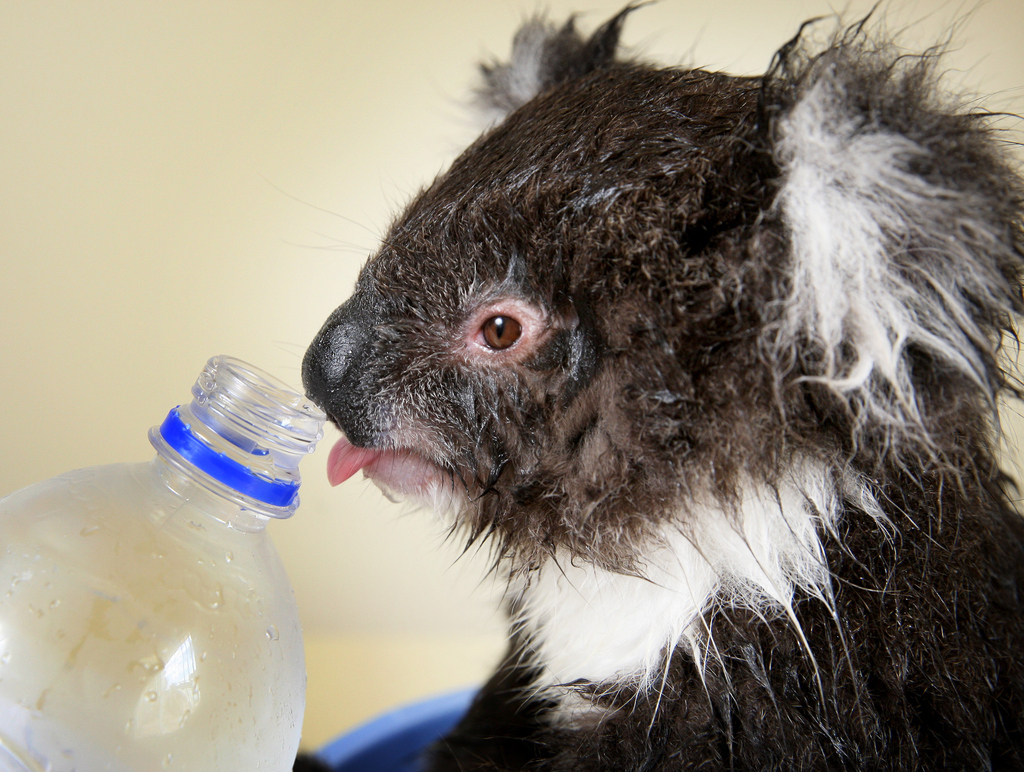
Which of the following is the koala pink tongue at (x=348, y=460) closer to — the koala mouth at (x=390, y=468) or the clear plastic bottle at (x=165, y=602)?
the koala mouth at (x=390, y=468)

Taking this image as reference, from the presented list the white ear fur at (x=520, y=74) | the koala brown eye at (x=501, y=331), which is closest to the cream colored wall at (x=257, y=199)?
the white ear fur at (x=520, y=74)

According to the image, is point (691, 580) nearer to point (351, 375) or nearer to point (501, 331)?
point (501, 331)

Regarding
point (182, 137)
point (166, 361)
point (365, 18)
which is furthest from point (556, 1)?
point (166, 361)

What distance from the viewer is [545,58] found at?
4.53ft

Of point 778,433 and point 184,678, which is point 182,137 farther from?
point 778,433

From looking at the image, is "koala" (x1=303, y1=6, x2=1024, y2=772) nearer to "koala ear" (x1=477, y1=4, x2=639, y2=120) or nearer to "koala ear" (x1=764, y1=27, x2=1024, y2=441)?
"koala ear" (x1=764, y1=27, x2=1024, y2=441)

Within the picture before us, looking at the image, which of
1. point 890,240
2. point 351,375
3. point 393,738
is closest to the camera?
point 890,240

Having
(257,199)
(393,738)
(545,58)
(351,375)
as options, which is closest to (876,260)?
(351,375)


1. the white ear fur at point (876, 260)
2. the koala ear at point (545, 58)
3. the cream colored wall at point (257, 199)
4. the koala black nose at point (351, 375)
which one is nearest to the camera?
the white ear fur at point (876, 260)

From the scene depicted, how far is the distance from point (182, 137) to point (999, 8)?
2.15 meters

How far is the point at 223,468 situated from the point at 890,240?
25.9 inches

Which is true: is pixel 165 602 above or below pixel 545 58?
below

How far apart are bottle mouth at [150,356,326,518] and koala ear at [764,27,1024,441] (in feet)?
1.60

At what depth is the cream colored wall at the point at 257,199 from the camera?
5.68 ft
